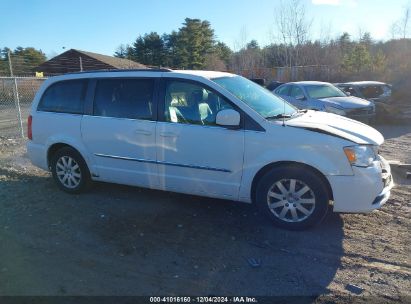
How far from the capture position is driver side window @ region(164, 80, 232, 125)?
4859mm

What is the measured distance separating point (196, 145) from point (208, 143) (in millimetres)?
161

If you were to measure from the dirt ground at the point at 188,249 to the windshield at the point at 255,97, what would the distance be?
1308mm

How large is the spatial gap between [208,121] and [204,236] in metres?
1.33

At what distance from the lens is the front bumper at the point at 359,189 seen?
4.24m

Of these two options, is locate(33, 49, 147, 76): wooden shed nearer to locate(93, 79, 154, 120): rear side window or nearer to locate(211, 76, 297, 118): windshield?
locate(93, 79, 154, 120): rear side window

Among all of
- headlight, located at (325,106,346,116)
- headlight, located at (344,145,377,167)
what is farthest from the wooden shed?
headlight, located at (344,145,377,167)

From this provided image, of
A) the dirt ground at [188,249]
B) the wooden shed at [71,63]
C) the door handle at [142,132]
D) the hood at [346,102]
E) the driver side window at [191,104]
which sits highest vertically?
the wooden shed at [71,63]

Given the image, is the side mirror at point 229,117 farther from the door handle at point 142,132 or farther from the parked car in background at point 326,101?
the parked car in background at point 326,101

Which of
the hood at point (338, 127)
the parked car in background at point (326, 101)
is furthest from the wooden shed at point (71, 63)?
the hood at point (338, 127)

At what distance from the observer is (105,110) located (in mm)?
5566

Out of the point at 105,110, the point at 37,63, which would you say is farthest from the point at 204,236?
the point at 37,63

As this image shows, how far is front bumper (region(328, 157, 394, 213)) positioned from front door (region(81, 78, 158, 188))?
7.34ft

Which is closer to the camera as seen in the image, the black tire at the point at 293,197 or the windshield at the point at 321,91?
the black tire at the point at 293,197

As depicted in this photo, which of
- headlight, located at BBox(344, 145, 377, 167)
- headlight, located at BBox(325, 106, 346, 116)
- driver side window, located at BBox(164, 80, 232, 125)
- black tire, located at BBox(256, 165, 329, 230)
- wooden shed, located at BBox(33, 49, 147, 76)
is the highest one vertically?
wooden shed, located at BBox(33, 49, 147, 76)
